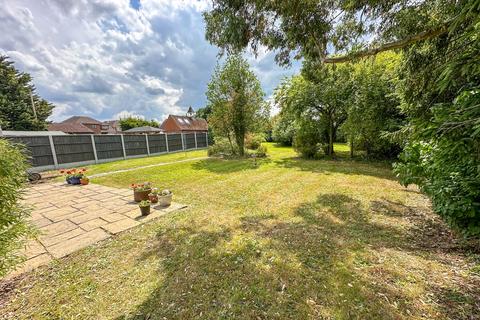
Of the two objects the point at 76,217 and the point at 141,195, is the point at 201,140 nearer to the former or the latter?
the point at 141,195

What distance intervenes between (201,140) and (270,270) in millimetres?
20547

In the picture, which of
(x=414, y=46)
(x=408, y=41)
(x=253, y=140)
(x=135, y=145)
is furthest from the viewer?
(x=253, y=140)

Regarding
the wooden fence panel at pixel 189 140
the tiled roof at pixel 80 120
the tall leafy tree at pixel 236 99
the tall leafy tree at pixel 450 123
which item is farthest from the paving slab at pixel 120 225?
the tiled roof at pixel 80 120

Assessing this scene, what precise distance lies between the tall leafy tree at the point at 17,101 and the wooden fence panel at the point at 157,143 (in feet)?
43.9

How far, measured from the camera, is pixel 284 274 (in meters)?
2.46

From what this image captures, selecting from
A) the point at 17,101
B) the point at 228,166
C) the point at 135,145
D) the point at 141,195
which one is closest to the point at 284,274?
the point at 141,195

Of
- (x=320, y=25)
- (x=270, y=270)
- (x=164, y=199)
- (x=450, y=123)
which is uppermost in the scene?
(x=320, y=25)

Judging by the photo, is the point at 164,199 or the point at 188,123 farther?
the point at 188,123

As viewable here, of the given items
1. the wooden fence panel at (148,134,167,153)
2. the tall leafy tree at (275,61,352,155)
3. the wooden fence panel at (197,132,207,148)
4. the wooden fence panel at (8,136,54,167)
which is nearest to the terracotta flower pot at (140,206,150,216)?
the tall leafy tree at (275,61,352,155)

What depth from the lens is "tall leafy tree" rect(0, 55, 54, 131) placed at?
18.5 m

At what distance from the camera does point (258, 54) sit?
13.5 ft

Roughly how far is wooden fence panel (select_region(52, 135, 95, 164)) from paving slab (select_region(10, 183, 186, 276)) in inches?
215

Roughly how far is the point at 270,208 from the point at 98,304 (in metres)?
3.43

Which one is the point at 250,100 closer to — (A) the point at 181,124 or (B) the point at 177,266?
(B) the point at 177,266
